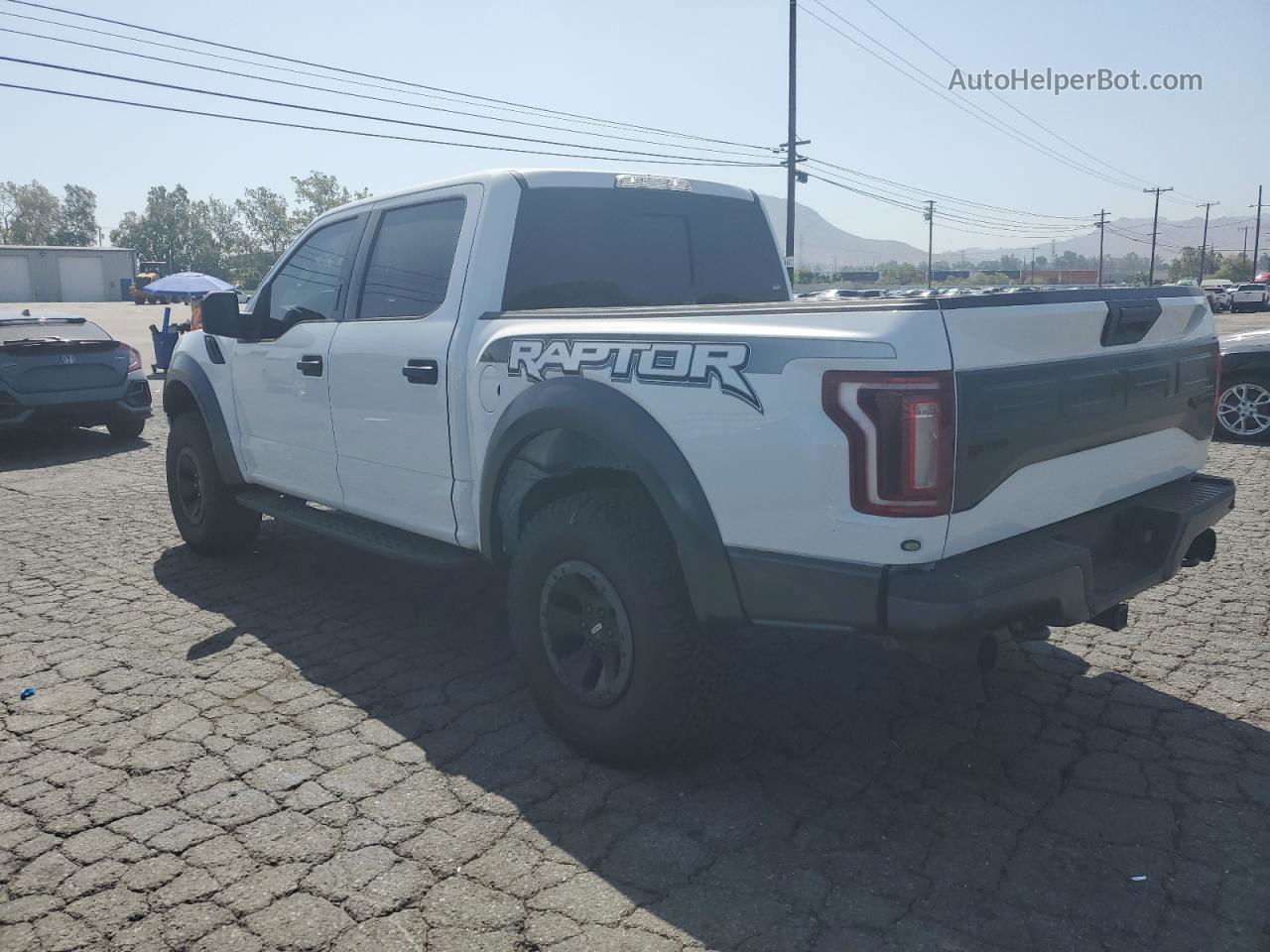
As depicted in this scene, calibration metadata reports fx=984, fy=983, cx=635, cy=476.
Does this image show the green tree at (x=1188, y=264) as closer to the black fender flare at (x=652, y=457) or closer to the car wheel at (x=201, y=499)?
the car wheel at (x=201, y=499)

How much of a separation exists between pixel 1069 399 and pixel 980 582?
2.17 ft

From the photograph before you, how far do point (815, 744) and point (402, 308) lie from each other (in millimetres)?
2401

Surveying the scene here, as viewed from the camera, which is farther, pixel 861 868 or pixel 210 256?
pixel 210 256

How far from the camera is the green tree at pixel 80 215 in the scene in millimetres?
138875

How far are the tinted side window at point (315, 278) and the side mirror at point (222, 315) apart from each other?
199 mm

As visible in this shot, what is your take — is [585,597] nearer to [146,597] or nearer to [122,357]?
[146,597]

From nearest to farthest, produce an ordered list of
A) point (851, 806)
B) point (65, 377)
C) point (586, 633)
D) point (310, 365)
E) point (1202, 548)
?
point (851, 806), point (586, 633), point (1202, 548), point (310, 365), point (65, 377)

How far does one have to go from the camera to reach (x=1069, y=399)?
9.05ft

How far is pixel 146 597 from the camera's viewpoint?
5.24 m

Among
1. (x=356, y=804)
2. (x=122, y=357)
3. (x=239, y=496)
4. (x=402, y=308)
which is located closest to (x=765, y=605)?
(x=356, y=804)

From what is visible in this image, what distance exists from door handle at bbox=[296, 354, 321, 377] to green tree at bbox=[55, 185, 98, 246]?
155503 millimetres

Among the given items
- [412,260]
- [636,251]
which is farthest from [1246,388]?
[412,260]

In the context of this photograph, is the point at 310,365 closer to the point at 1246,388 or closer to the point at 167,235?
the point at 1246,388

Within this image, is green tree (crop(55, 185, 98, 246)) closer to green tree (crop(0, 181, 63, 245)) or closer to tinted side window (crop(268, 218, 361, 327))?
green tree (crop(0, 181, 63, 245))
